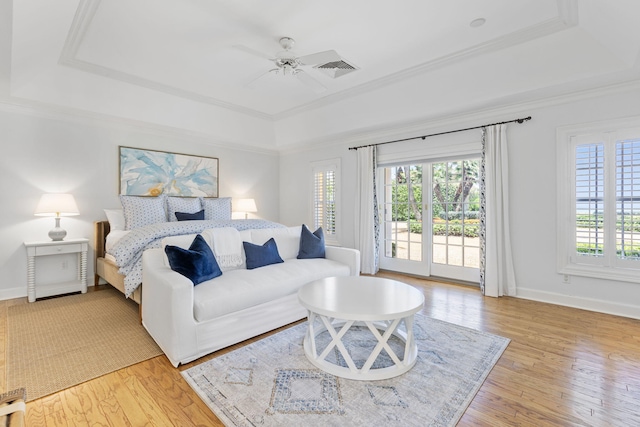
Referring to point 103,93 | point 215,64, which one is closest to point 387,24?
point 215,64

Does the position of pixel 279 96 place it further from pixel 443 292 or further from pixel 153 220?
pixel 443 292

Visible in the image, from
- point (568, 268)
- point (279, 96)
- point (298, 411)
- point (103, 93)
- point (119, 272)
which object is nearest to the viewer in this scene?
point (298, 411)

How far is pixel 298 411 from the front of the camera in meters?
1.62

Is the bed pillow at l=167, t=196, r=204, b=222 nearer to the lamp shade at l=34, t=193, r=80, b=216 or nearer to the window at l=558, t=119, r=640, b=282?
the lamp shade at l=34, t=193, r=80, b=216

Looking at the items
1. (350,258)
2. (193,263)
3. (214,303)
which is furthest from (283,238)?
(214,303)

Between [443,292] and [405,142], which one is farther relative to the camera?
[405,142]

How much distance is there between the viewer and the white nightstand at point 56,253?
3.42 meters

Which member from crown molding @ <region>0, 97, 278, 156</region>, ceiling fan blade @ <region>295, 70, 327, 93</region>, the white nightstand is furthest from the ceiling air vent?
the white nightstand

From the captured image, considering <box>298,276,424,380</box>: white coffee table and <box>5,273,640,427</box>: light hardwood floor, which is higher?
<box>298,276,424,380</box>: white coffee table

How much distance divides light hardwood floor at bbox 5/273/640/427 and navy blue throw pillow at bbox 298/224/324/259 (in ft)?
5.90

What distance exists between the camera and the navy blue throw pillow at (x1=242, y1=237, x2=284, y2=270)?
3066 mm

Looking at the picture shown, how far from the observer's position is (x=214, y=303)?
2221 millimetres

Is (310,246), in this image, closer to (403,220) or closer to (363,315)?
(363,315)

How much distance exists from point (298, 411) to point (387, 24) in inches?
121
